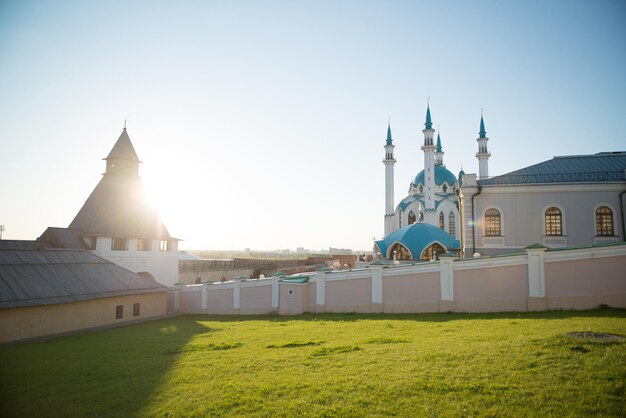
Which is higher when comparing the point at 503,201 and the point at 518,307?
the point at 503,201

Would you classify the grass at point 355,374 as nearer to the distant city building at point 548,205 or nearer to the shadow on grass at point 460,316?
the shadow on grass at point 460,316

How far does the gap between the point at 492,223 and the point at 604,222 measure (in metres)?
5.69

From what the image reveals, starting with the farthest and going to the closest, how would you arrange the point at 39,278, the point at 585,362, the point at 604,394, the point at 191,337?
1. the point at 39,278
2. the point at 191,337
3. the point at 585,362
4. the point at 604,394

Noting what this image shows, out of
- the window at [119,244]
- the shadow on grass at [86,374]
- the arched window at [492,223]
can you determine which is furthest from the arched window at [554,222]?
the window at [119,244]

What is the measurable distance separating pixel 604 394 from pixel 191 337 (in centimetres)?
1203

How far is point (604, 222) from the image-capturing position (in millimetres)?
22172

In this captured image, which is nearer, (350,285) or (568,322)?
(568,322)

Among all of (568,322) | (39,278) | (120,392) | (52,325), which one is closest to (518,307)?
(568,322)

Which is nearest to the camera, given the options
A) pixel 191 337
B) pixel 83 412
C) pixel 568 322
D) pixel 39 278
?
pixel 83 412

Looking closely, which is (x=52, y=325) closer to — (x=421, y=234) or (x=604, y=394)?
(x=604, y=394)

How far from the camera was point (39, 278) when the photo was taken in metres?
19.2

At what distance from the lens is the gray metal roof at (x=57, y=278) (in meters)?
17.6

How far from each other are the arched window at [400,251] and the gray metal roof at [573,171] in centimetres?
1275

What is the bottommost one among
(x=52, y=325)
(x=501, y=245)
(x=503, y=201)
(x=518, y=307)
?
(x=52, y=325)
